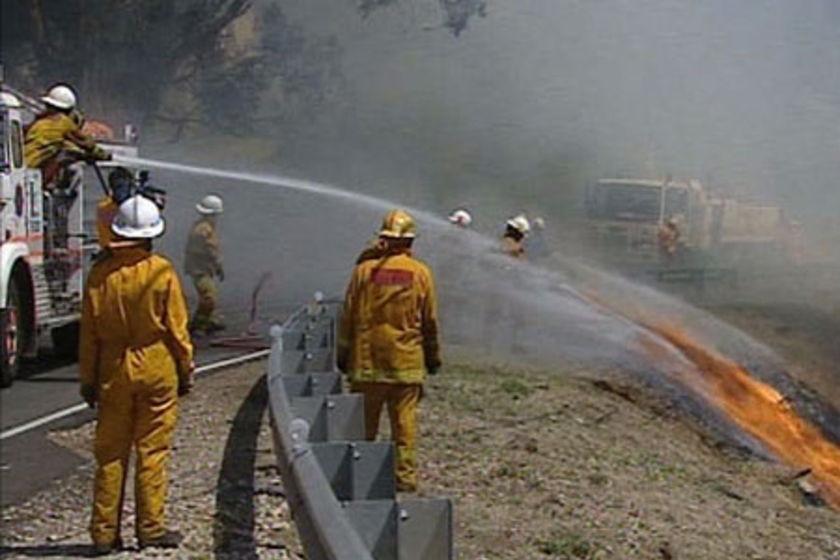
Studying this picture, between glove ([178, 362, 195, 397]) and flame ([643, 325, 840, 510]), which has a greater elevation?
glove ([178, 362, 195, 397])

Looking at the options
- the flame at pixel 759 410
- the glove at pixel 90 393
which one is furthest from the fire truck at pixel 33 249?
the glove at pixel 90 393

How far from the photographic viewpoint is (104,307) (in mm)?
6961

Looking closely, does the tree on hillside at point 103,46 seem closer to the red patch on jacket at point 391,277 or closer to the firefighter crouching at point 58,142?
the firefighter crouching at point 58,142

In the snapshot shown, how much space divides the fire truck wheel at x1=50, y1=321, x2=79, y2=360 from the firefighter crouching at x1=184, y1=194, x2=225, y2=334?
1.63 m

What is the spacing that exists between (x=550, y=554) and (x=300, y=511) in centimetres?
200

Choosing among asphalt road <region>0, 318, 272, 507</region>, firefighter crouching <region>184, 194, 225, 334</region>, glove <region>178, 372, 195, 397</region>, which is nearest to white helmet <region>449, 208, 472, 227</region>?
firefighter crouching <region>184, 194, 225, 334</region>

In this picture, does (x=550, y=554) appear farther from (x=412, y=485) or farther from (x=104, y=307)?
(x=104, y=307)

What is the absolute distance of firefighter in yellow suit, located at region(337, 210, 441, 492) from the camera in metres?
8.38

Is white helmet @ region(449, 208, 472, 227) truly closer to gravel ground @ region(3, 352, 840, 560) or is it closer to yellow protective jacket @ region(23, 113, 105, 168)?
yellow protective jacket @ region(23, 113, 105, 168)

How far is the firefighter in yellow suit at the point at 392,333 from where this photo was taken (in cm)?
838

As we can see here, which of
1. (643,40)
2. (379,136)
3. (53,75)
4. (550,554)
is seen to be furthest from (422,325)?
(53,75)

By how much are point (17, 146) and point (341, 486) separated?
8.51 m

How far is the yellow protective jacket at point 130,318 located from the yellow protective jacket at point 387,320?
155 centimetres

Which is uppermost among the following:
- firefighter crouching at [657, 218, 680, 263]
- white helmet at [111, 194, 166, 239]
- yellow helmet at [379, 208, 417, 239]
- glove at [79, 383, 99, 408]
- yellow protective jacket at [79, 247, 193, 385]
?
white helmet at [111, 194, 166, 239]
